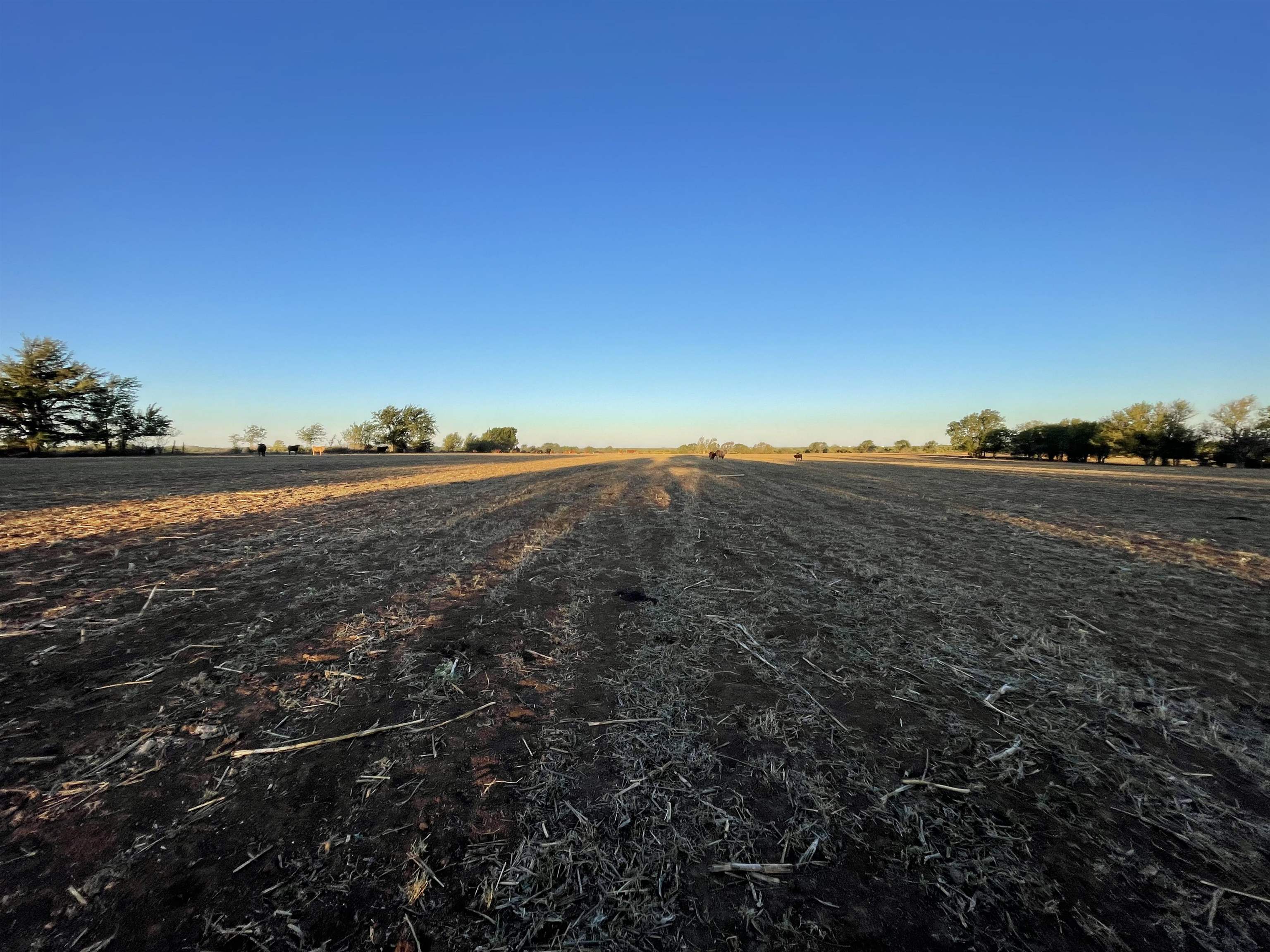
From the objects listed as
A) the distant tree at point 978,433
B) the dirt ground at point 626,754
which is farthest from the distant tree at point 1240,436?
the dirt ground at point 626,754

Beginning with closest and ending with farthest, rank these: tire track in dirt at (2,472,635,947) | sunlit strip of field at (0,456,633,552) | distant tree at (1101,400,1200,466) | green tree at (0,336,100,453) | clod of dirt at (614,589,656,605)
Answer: tire track in dirt at (2,472,635,947), clod of dirt at (614,589,656,605), sunlit strip of field at (0,456,633,552), green tree at (0,336,100,453), distant tree at (1101,400,1200,466)

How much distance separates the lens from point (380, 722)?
9.59 ft

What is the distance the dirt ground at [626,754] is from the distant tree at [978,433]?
100m

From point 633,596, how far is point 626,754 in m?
2.66

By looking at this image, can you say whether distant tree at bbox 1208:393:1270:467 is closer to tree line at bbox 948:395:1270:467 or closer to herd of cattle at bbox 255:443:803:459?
tree line at bbox 948:395:1270:467

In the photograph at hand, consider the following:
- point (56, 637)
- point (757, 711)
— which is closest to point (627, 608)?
point (757, 711)

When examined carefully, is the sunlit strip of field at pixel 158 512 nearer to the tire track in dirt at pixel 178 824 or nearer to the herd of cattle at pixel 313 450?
the tire track in dirt at pixel 178 824

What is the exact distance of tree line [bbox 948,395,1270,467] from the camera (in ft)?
175

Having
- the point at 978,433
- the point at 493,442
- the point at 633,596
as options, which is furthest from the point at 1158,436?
the point at 493,442

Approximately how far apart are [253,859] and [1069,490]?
25.0m

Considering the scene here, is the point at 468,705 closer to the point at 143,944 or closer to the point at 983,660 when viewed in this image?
the point at 143,944

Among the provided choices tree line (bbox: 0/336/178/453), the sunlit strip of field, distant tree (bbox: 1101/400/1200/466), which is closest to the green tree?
tree line (bbox: 0/336/178/453)

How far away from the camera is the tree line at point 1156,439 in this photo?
53375 mm

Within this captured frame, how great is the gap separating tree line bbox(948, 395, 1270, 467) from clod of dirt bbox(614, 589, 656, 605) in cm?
8399
